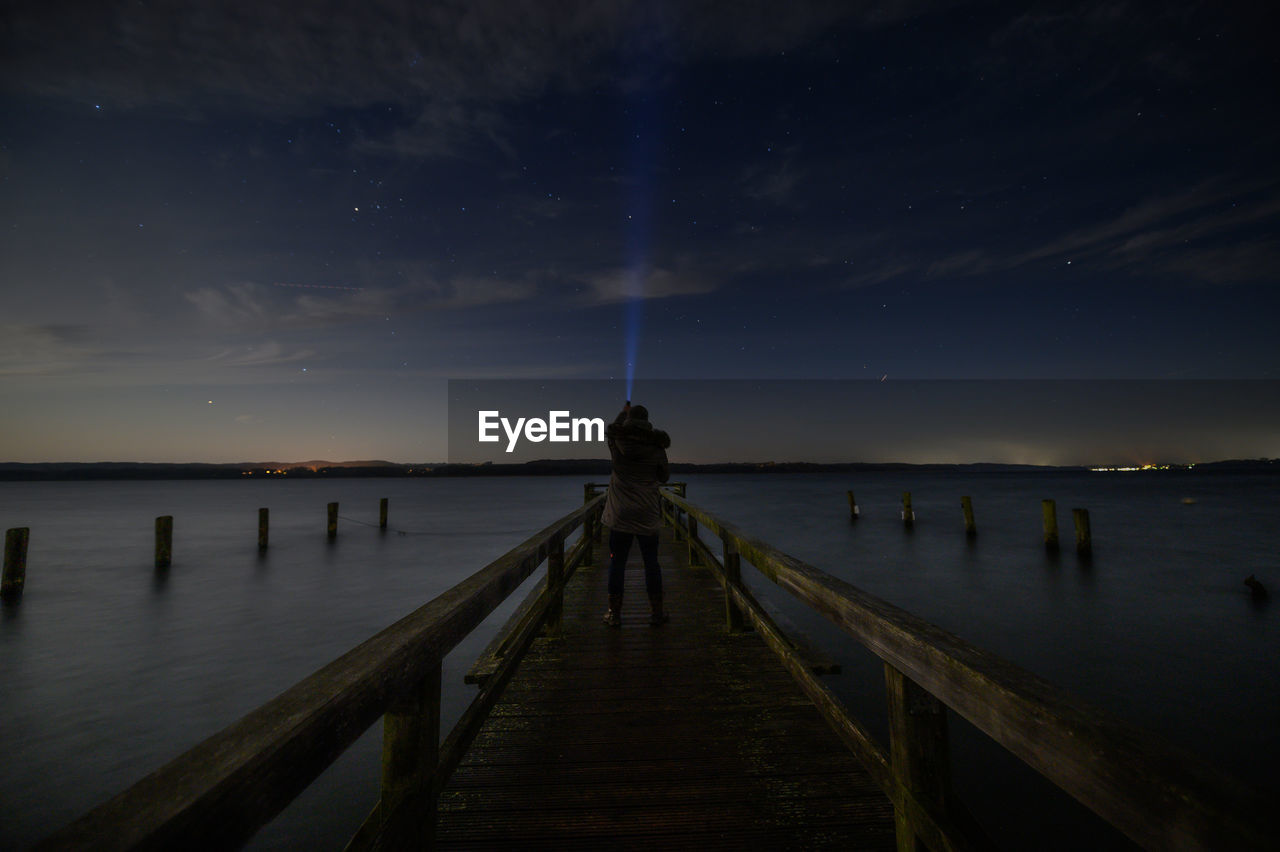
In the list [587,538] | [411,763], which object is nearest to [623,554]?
[587,538]

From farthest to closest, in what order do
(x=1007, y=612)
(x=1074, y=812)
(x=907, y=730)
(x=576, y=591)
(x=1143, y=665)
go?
(x=1007, y=612), (x=1143, y=665), (x=576, y=591), (x=1074, y=812), (x=907, y=730)

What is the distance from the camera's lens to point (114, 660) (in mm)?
10062

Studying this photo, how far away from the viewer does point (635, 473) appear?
4984mm

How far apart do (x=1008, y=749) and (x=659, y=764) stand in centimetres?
248

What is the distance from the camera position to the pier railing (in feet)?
2.94

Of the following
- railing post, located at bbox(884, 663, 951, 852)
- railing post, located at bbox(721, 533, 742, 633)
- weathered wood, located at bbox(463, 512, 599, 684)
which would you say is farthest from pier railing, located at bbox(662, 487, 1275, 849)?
railing post, located at bbox(721, 533, 742, 633)

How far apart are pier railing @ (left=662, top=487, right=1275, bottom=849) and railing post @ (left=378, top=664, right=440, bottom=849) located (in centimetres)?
156

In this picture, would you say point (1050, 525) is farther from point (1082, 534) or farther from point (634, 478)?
point (634, 478)

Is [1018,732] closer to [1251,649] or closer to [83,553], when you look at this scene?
[1251,649]

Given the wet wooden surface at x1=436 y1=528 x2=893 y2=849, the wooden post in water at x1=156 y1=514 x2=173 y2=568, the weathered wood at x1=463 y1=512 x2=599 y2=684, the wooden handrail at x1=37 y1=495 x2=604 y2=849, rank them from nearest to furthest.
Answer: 1. the wooden handrail at x1=37 y1=495 x2=604 y2=849
2. the wet wooden surface at x1=436 y1=528 x2=893 y2=849
3. the weathered wood at x1=463 y1=512 x2=599 y2=684
4. the wooden post in water at x1=156 y1=514 x2=173 y2=568

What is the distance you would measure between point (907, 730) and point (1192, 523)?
42339 millimetres

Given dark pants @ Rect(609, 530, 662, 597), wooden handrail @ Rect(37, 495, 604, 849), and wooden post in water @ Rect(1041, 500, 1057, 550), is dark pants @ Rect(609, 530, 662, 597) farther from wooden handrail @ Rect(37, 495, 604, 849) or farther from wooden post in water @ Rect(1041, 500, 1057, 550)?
wooden post in water @ Rect(1041, 500, 1057, 550)

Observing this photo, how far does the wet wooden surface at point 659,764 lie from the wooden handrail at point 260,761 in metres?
1.35

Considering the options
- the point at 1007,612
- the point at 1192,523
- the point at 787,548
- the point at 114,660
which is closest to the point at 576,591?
the point at 114,660
